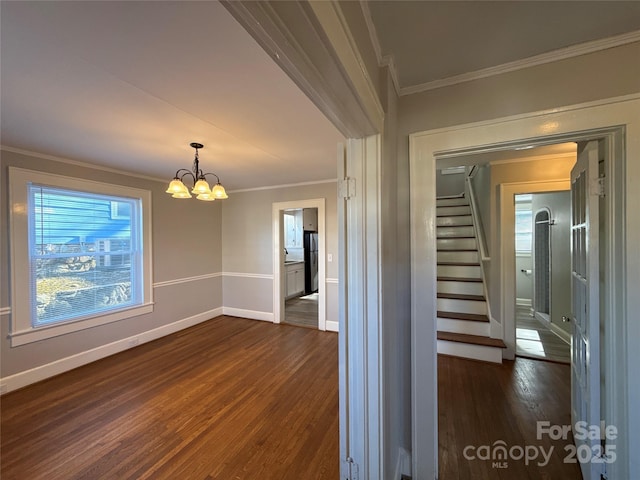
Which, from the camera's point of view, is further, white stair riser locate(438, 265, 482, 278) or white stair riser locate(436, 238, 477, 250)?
white stair riser locate(436, 238, 477, 250)

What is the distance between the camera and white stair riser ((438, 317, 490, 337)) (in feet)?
9.62

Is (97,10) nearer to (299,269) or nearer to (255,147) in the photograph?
(255,147)

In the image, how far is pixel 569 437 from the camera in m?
1.79

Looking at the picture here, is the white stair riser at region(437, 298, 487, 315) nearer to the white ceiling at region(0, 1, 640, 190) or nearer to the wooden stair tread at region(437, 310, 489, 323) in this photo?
the wooden stair tread at region(437, 310, 489, 323)

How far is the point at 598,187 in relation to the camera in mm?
1247

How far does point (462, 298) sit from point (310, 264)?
172 inches

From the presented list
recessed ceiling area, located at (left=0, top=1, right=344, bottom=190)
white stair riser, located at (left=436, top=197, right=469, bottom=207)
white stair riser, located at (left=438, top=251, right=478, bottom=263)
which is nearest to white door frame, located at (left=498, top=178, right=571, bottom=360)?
white stair riser, located at (left=438, top=251, right=478, bottom=263)

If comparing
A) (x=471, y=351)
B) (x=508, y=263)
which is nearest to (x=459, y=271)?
(x=508, y=263)

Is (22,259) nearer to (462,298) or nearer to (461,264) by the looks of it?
(462,298)

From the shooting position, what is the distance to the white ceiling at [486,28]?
0.96 m

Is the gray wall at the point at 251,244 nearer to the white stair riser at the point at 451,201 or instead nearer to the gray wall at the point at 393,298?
the white stair riser at the point at 451,201

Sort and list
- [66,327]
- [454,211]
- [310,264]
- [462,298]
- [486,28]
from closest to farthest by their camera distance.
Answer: [486,28] < [66,327] < [462,298] < [454,211] < [310,264]

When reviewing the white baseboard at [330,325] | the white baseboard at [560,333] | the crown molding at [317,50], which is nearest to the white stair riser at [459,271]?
the white baseboard at [560,333]

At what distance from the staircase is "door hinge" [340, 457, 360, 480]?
2200 mm
